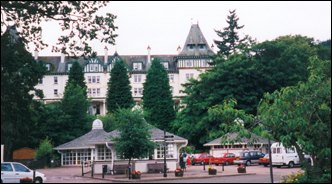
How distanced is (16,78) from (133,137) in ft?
46.4

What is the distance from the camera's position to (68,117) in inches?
2576

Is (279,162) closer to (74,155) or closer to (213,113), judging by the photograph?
(213,113)

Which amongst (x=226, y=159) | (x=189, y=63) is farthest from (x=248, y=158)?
(x=189, y=63)

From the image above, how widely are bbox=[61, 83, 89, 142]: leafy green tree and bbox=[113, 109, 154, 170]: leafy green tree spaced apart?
101 feet

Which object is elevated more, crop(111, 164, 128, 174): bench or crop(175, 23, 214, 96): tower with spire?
crop(175, 23, 214, 96): tower with spire

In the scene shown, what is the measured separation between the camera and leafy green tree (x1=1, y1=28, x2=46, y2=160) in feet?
69.1

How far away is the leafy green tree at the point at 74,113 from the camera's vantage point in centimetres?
6639

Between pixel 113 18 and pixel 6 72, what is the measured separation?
517 centimetres

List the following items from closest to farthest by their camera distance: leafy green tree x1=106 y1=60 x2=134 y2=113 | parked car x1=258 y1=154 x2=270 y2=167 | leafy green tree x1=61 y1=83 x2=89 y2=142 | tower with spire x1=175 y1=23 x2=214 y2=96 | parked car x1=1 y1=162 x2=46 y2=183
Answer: parked car x1=1 y1=162 x2=46 y2=183, parked car x1=258 y1=154 x2=270 y2=167, leafy green tree x1=61 y1=83 x2=89 y2=142, leafy green tree x1=106 y1=60 x2=134 y2=113, tower with spire x1=175 y1=23 x2=214 y2=96

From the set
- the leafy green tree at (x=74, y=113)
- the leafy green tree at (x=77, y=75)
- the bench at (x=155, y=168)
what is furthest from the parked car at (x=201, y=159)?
the leafy green tree at (x=77, y=75)

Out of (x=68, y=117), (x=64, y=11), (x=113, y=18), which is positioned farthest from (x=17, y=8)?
(x=68, y=117)

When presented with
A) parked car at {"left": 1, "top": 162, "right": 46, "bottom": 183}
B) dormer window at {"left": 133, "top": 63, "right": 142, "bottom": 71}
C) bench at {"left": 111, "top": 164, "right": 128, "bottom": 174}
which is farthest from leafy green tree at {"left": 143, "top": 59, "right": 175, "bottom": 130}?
parked car at {"left": 1, "top": 162, "right": 46, "bottom": 183}

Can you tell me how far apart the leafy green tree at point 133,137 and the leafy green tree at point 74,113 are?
3075 cm

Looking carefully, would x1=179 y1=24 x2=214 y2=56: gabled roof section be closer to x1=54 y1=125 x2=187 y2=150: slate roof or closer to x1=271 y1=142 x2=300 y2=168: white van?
x1=54 y1=125 x2=187 y2=150: slate roof
